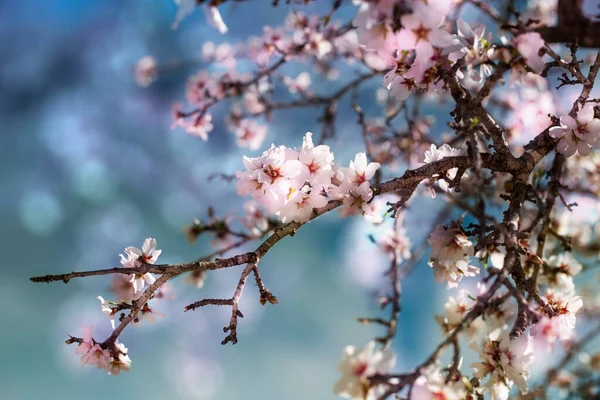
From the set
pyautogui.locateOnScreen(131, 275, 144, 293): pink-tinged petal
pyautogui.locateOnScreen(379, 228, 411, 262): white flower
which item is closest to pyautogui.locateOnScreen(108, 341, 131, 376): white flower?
pyautogui.locateOnScreen(131, 275, 144, 293): pink-tinged petal

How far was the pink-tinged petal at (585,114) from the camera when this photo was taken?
1762 mm

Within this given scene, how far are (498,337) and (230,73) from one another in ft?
9.82

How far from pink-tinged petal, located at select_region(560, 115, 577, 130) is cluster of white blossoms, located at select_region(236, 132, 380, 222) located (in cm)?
70

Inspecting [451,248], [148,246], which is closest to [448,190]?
[451,248]

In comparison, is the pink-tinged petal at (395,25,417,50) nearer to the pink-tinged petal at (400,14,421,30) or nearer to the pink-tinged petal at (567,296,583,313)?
the pink-tinged petal at (400,14,421,30)

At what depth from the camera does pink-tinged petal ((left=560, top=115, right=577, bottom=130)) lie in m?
1.76

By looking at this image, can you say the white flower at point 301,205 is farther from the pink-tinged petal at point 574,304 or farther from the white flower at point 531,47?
the pink-tinged petal at point 574,304

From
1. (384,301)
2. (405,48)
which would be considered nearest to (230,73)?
(384,301)

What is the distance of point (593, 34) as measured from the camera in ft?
7.84

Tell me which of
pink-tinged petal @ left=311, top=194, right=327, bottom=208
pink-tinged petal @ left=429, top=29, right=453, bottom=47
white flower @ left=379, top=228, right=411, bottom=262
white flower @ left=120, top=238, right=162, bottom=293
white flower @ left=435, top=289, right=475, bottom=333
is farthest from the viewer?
white flower @ left=379, top=228, right=411, bottom=262

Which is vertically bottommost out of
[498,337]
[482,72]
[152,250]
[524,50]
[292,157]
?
[498,337]

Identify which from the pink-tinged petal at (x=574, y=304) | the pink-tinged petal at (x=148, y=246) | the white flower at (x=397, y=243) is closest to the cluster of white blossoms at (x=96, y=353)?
the pink-tinged petal at (x=148, y=246)

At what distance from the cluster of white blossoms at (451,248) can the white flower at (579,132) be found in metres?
0.53

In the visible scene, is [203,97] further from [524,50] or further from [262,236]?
[524,50]
